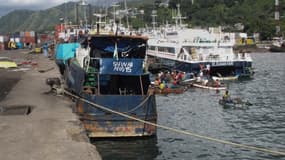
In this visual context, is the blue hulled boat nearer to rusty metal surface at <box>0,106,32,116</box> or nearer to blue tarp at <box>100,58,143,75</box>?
blue tarp at <box>100,58,143,75</box>

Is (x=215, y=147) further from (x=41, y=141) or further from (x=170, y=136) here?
(x=41, y=141)

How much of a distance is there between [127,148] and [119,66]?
3807 mm

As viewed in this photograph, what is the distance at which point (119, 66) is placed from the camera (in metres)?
21.8

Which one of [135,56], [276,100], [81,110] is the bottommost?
[276,100]

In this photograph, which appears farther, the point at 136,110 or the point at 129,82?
the point at 129,82

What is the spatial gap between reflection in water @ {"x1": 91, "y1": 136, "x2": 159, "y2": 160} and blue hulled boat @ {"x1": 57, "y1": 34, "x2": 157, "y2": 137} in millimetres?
415

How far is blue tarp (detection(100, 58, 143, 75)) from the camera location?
71.4 ft

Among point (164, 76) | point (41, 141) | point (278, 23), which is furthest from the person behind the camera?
point (278, 23)

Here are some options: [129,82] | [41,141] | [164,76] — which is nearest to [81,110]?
[129,82]

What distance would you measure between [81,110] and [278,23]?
179 meters

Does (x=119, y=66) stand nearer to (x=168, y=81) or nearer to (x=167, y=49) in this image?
(x=168, y=81)

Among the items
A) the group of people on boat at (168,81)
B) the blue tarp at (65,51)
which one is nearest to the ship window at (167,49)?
the group of people on boat at (168,81)

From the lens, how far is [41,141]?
1609 cm

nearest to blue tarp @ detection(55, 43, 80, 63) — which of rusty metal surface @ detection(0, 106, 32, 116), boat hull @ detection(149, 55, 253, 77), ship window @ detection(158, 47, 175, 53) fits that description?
boat hull @ detection(149, 55, 253, 77)
